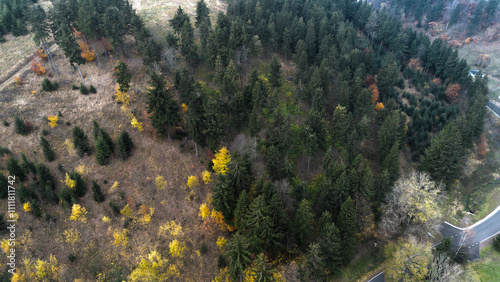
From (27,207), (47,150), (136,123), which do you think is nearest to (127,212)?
(27,207)

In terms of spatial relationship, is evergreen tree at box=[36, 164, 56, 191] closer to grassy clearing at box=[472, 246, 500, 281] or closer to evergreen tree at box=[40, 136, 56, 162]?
evergreen tree at box=[40, 136, 56, 162]

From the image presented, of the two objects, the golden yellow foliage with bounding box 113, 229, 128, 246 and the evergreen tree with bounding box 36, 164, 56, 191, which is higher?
the evergreen tree with bounding box 36, 164, 56, 191

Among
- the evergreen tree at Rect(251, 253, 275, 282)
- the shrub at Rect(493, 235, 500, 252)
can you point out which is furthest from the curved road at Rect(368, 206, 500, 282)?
the evergreen tree at Rect(251, 253, 275, 282)

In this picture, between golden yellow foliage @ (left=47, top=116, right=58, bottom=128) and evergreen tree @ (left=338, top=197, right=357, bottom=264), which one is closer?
evergreen tree @ (left=338, top=197, right=357, bottom=264)

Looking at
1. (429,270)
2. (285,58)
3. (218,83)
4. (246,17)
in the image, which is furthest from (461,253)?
(246,17)

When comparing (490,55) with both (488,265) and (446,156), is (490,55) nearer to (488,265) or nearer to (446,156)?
(446,156)

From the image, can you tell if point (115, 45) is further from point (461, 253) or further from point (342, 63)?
point (461, 253)

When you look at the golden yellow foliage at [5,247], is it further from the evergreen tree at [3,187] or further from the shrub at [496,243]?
the shrub at [496,243]

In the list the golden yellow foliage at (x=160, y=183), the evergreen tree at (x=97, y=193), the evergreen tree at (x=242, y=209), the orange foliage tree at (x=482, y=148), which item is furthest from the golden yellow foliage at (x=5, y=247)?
the orange foliage tree at (x=482, y=148)
